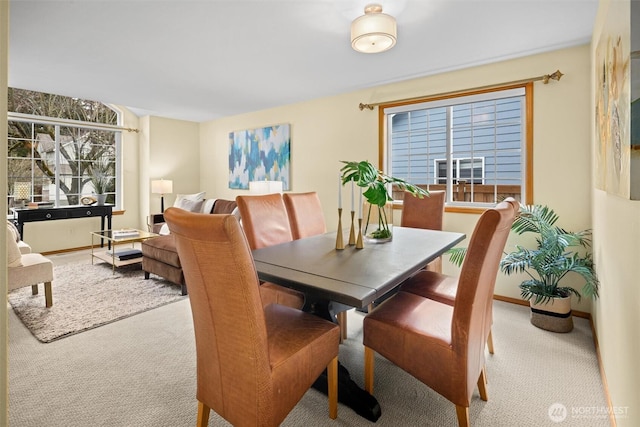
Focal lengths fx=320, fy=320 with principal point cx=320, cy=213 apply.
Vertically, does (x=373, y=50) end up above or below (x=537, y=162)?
above

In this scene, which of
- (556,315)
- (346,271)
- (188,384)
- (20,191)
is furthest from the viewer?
(20,191)

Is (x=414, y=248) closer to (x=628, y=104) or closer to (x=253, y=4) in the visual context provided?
(x=628, y=104)

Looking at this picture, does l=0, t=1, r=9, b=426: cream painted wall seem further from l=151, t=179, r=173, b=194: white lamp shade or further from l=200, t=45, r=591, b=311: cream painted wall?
l=151, t=179, r=173, b=194: white lamp shade

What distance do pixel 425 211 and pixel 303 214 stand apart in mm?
1238

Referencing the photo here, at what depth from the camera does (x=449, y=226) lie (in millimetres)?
3477

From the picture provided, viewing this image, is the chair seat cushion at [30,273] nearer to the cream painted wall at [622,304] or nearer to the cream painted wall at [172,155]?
the cream painted wall at [172,155]

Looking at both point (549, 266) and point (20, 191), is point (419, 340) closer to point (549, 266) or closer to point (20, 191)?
point (549, 266)

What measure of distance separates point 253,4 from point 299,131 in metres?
2.61

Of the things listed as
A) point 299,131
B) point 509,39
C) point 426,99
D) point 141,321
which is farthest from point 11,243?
point 509,39

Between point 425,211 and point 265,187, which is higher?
point 265,187

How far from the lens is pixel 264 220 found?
2.24m

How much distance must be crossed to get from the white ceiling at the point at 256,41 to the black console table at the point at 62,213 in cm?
164

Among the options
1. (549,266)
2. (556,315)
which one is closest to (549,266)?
(549,266)

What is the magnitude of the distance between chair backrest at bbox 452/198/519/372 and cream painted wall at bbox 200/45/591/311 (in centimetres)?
199
